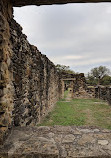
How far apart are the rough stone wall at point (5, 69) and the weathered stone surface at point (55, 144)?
0.87 ft

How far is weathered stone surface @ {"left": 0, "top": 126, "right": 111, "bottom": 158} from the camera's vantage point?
164 cm

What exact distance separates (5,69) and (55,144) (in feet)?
4.55

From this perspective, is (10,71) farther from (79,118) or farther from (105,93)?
(105,93)

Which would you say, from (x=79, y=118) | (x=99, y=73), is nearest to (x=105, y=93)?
(x=79, y=118)

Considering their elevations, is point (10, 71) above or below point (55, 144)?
above

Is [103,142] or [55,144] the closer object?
[55,144]

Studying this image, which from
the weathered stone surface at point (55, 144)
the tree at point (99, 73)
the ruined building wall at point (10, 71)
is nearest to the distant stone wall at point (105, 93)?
the weathered stone surface at point (55, 144)

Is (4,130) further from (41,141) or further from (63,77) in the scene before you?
(63,77)

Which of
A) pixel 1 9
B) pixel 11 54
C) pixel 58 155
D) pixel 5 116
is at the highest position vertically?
pixel 1 9

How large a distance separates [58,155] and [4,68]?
1.47 meters

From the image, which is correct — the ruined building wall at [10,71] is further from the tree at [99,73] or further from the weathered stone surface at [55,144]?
the tree at [99,73]

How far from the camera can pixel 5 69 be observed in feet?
6.74

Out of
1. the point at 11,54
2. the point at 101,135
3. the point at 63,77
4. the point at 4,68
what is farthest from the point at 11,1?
the point at 63,77

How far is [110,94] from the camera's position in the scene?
9.94m
